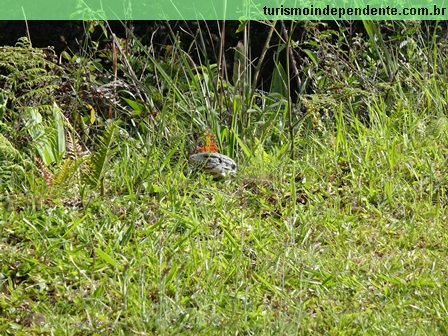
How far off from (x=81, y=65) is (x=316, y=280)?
2333 mm

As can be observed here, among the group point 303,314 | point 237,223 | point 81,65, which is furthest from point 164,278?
point 81,65

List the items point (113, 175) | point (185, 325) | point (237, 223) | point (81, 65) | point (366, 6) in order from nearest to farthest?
point (185, 325) < point (237, 223) < point (113, 175) < point (81, 65) < point (366, 6)

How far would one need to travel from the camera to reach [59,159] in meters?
4.80

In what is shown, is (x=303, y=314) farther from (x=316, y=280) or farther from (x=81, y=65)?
(x=81, y=65)

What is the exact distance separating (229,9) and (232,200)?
229cm

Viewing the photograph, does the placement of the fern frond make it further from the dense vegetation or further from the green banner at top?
the green banner at top

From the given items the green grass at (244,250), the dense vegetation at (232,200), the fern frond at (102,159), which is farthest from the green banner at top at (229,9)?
the fern frond at (102,159)

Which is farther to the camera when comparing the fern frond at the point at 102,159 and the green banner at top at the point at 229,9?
the green banner at top at the point at 229,9

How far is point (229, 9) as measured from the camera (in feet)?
20.8

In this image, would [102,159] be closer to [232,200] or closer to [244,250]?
[232,200]

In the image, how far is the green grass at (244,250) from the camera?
3393 millimetres

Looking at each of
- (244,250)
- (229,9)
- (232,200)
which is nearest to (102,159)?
(232,200)

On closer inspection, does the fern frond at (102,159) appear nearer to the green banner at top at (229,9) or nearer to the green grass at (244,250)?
the green grass at (244,250)

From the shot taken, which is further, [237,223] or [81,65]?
[81,65]
